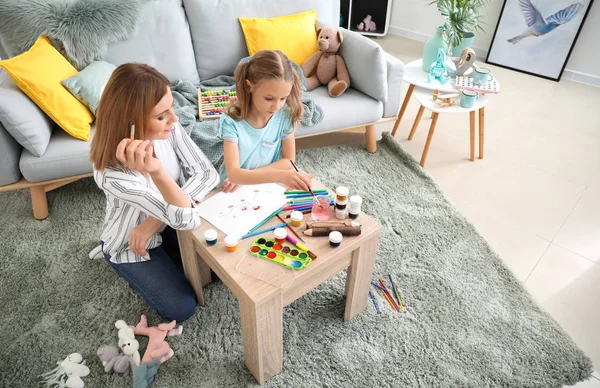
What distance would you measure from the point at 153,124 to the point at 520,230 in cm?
158

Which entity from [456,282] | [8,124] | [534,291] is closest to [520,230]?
[534,291]

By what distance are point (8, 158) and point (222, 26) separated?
116cm

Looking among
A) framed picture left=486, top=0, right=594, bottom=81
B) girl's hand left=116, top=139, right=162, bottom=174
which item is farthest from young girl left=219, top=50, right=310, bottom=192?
framed picture left=486, top=0, right=594, bottom=81

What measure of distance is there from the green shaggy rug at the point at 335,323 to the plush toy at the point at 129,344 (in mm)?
47

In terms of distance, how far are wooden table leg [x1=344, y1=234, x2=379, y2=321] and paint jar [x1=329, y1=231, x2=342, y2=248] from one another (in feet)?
0.40

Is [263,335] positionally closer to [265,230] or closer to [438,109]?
[265,230]

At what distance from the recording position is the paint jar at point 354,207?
1185 millimetres

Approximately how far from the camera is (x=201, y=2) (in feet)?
6.91

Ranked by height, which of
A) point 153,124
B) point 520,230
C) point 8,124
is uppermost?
point 153,124

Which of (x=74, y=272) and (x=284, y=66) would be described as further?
(x=74, y=272)

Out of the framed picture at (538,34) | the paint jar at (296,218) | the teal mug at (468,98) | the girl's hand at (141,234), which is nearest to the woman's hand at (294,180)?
the paint jar at (296,218)

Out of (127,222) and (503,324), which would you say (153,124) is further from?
(503,324)

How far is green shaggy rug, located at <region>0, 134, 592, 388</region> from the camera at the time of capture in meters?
1.26

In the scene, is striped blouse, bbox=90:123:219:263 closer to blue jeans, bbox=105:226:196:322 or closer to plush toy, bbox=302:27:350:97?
blue jeans, bbox=105:226:196:322
